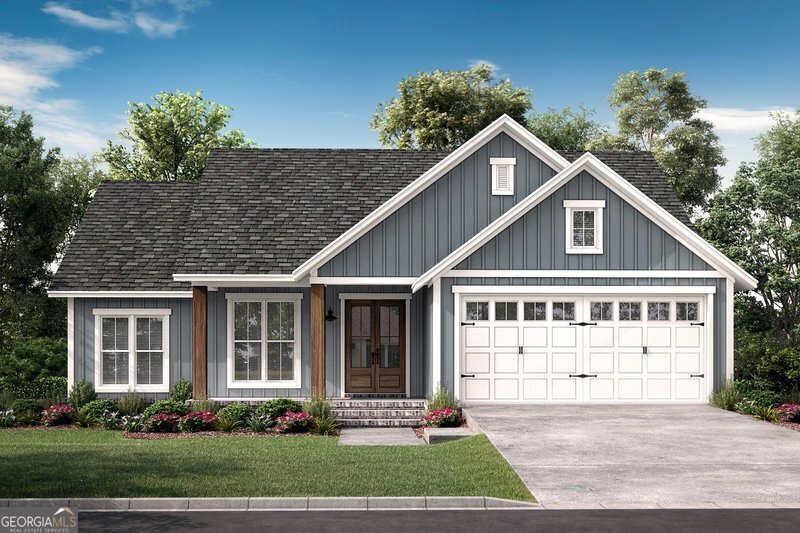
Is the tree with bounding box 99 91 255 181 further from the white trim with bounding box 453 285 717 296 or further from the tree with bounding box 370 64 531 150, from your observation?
the white trim with bounding box 453 285 717 296

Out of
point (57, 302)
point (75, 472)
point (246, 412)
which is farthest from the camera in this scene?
point (57, 302)

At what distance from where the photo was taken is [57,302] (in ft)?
112

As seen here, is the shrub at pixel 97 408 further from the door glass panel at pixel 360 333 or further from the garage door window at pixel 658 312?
the garage door window at pixel 658 312

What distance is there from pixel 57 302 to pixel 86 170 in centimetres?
1720

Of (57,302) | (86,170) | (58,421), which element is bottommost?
(58,421)

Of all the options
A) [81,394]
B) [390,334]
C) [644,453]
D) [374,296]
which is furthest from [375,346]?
[644,453]

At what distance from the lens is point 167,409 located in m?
19.8

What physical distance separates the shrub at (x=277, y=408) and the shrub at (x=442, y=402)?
9.86 ft

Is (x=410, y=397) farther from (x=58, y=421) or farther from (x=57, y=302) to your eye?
(x=57, y=302)

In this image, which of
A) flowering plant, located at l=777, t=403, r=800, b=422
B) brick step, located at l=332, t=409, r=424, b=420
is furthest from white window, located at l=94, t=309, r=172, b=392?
flowering plant, located at l=777, t=403, r=800, b=422

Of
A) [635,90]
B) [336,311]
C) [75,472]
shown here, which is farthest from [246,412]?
[635,90]

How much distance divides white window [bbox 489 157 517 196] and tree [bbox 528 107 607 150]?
1075 inches

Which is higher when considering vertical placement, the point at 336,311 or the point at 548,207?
the point at 548,207

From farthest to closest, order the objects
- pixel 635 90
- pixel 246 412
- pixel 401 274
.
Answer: pixel 635 90 < pixel 401 274 < pixel 246 412
